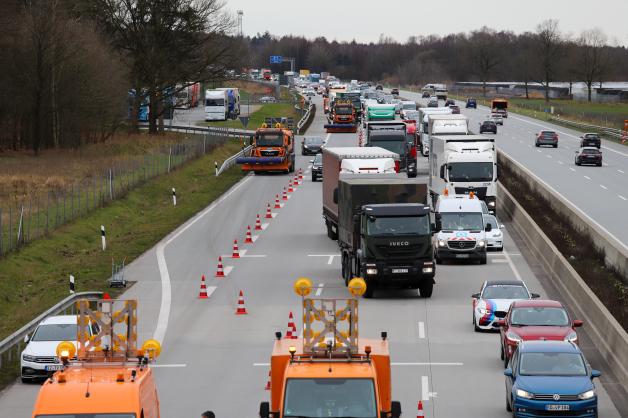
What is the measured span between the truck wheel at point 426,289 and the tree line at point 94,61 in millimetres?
51666

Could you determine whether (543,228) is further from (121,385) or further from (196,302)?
(121,385)

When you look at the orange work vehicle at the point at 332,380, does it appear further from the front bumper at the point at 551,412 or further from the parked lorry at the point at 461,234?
the parked lorry at the point at 461,234

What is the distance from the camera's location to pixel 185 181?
73750mm

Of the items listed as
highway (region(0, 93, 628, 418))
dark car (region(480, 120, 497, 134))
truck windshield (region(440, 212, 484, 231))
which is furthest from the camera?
dark car (region(480, 120, 497, 134))

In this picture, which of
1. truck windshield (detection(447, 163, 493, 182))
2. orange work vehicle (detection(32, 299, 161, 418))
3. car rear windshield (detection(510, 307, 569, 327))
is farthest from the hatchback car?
truck windshield (detection(447, 163, 493, 182))

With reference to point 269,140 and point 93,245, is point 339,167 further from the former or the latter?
point 269,140

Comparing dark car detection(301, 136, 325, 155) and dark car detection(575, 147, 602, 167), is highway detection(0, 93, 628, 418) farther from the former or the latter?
dark car detection(301, 136, 325, 155)

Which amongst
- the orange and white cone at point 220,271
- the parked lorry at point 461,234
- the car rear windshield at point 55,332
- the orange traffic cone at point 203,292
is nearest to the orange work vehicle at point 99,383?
the car rear windshield at point 55,332

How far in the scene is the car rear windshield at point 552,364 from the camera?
21234 millimetres

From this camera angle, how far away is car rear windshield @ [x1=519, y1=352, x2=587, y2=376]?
21234 millimetres

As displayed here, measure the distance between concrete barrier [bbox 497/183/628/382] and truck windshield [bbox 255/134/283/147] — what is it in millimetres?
25105

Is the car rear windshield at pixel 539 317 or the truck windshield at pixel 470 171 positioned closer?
the car rear windshield at pixel 539 317

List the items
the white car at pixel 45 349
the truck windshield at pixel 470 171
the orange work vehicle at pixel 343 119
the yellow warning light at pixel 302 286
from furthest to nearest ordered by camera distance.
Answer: the orange work vehicle at pixel 343 119
the truck windshield at pixel 470 171
the white car at pixel 45 349
the yellow warning light at pixel 302 286

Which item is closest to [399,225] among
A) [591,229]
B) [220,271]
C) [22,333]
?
[220,271]
